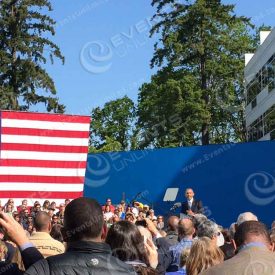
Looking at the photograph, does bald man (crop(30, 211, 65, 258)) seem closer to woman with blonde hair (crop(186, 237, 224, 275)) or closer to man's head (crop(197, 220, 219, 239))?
woman with blonde hair (crop(186, 237, 224, 275))

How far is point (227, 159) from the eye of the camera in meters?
19.9

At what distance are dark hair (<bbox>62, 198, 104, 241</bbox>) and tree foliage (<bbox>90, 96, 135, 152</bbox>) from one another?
52.2 m

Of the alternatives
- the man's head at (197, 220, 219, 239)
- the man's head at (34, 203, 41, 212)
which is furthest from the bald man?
the man's head at (34, 203, 41, 212)

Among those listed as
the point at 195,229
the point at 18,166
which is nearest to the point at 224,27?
the point at 18,166

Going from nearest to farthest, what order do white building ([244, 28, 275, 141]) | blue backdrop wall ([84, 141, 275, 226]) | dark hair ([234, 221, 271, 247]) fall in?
dark hair ([234, 221, 271, 247]) → blue backdrop wall ([84, 141, 275, 226]) → white building ([244, 28, 275, 141])

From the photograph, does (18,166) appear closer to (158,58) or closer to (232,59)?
(158,58)

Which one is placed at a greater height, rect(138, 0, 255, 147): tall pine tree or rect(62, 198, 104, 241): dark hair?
rect(138, 0, 255, 147): tall pine tree

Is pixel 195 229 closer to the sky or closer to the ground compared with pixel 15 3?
closer to the ground

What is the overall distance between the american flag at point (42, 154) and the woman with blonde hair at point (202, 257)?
12855 millimetres

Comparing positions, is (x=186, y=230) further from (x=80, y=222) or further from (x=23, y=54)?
(x=23, y=54)

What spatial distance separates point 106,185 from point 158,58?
19.5 meters

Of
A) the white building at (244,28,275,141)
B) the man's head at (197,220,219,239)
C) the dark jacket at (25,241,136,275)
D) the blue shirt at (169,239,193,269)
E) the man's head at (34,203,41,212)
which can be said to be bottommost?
the blue shirt at (169,239,193,269)

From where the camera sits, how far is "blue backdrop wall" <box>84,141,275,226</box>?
19.3 meters


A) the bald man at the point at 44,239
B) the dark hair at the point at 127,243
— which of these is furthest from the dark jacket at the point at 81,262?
the bald man at the point at 44,239
